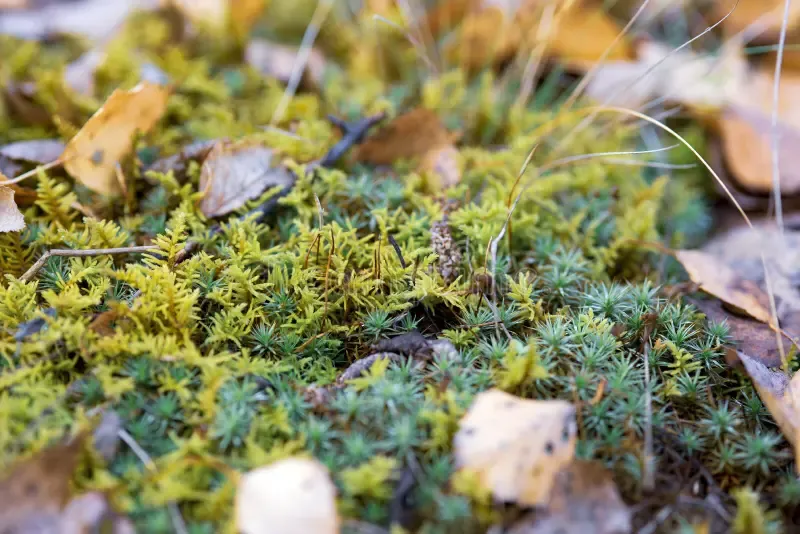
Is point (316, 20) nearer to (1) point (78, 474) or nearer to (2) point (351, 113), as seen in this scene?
(2) point (351, 113)

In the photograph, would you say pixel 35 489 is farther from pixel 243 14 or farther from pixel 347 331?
pixel 243 14

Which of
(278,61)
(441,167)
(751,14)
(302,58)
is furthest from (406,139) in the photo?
(751,14)

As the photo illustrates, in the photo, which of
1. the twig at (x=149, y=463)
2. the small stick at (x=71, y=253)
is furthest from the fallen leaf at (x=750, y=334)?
the small stick at (x=71, y=253)

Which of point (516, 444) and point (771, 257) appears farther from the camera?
point (771, 257)

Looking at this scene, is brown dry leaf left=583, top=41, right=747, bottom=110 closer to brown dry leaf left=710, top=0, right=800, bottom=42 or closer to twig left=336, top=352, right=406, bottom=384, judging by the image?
brown dry leaf left=710, top=0, right=800, bottom=42

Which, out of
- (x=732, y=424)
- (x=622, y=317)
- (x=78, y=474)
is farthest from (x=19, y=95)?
(x=732, y=424)

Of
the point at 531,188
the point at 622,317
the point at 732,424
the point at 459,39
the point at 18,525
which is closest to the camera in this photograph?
the point at 18,525

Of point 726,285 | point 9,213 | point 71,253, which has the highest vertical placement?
point 9,213

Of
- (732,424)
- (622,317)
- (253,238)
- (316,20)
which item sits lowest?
(732,424)
